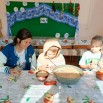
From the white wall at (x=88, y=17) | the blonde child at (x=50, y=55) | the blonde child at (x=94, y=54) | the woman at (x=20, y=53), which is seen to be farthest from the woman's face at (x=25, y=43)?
the white wall at (x=88, y=17)

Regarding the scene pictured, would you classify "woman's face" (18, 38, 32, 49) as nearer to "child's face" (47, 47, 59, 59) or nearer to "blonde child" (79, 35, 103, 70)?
"child's face" (47, 47, 59, 59)

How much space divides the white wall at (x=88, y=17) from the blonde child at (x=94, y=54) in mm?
1975

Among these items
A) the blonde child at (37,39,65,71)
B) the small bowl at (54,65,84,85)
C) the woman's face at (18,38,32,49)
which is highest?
the woman's face at (18,38,32,49)

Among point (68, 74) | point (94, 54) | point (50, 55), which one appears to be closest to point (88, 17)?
point (94, 54)

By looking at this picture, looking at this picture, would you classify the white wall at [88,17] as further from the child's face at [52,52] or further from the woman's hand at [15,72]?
the woman's hand at [15,72]

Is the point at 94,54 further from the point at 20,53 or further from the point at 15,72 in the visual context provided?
the point at 15,72

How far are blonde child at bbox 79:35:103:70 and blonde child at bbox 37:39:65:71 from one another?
10.4 inches

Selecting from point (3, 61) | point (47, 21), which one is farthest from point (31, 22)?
point (3, 61)

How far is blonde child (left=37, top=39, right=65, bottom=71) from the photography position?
1927 millimetres

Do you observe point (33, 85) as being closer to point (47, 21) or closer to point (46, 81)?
point (46, 81)

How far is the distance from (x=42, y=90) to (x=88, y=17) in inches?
113

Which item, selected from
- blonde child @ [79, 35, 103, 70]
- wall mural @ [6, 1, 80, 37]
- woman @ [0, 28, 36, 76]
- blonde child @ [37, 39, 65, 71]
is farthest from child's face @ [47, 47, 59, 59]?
wall mural @ [6, 1, 80, 37]

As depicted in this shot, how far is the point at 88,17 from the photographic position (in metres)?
4.03

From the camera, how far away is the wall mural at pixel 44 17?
12.8ft
